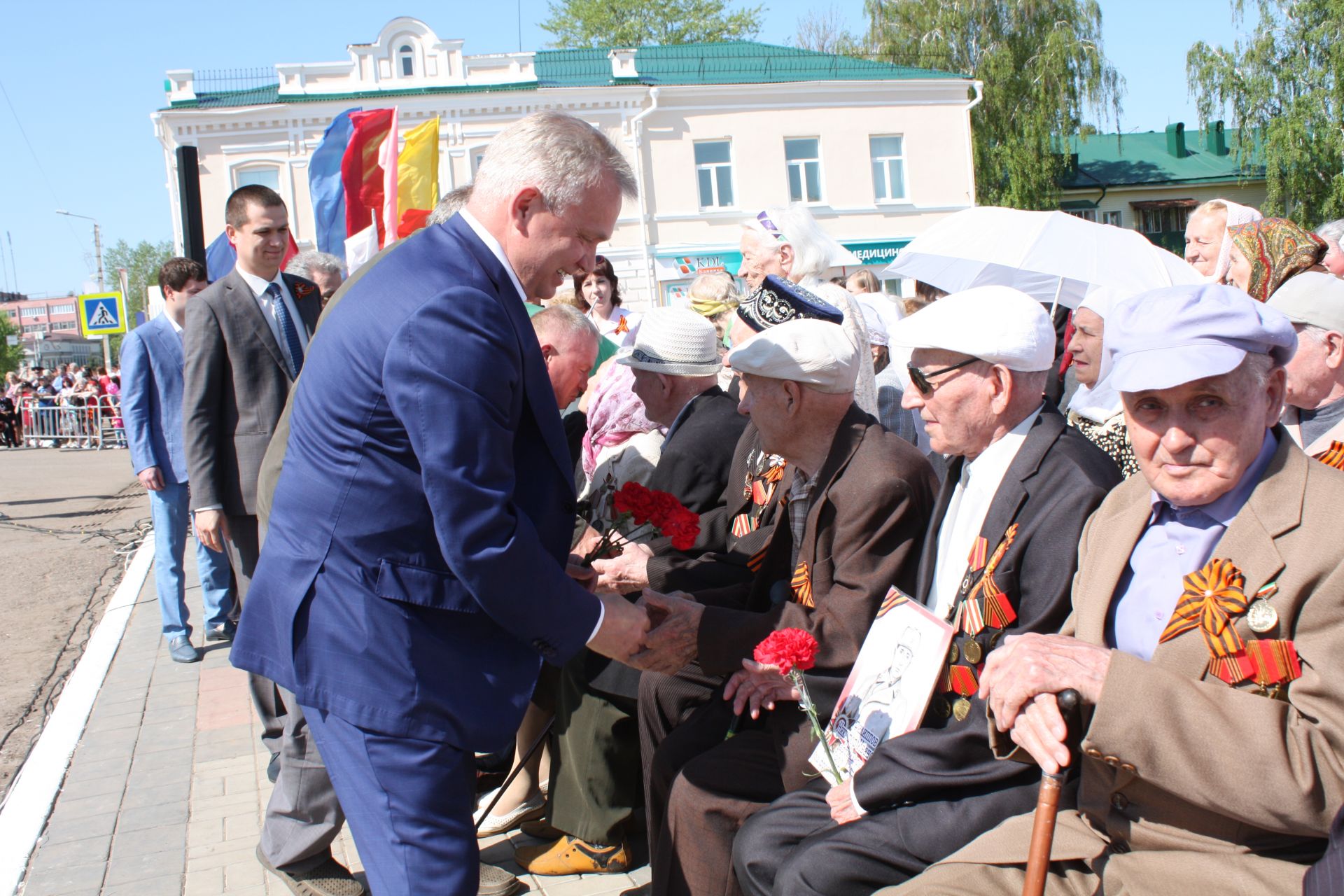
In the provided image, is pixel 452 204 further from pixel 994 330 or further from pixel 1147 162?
pixel 1147 162

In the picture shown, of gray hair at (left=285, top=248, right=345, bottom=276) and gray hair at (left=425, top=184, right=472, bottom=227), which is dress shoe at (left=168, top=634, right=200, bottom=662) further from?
gray hair at (left=425, top=184, right=472, bottom=227)

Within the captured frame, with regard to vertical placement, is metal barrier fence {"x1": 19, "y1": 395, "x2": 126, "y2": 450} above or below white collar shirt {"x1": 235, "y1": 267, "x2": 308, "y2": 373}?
below

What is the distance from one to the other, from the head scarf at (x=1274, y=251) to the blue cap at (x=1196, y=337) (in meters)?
2.12

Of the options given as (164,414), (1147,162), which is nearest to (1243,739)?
(164,414)

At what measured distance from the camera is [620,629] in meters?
2.59

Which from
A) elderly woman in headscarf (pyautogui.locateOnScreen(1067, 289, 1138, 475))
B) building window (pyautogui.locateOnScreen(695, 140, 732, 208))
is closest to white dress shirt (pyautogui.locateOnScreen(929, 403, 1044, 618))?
elderly woman in headscarf (pyautogui.locateOnScreen(1067, 289, 1138, 475))

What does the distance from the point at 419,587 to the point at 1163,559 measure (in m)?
1.49

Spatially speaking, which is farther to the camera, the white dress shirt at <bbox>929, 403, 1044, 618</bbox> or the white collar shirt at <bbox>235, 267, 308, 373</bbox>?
the white collar shirt at <bbox>235, 267, 308, 373</bbox>

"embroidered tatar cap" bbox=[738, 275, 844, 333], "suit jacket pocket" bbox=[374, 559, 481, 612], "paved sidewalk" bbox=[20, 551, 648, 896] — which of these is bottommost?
"paved sidewalk" bbox=[20, 551, 648, 896]

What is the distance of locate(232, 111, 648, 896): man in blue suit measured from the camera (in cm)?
220

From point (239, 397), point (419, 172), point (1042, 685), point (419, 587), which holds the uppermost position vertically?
point (419, 172)

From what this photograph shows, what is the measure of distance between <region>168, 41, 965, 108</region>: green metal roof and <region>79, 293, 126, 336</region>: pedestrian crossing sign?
6576mm

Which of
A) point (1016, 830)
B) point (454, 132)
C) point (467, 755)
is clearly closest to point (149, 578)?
point (467, 755)

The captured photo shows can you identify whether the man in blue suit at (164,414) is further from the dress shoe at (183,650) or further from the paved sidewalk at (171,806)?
the paved sidewalk at (171,806)
